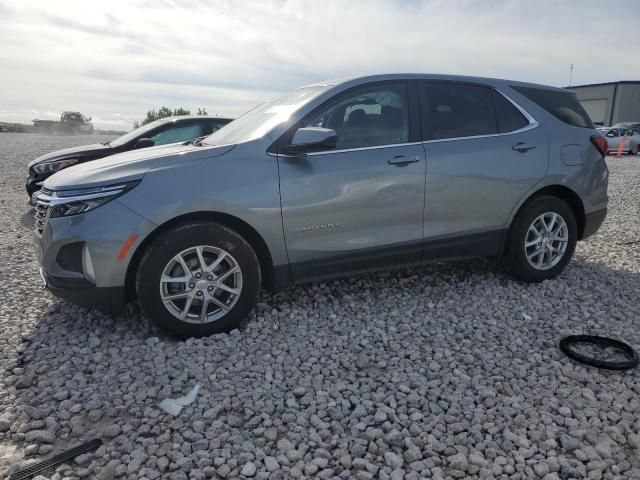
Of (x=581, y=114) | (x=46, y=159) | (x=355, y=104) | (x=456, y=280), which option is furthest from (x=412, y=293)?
(x=46, y=159)

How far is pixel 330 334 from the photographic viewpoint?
3.79 m

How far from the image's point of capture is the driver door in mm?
3809

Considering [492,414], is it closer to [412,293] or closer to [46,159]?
[412,293]

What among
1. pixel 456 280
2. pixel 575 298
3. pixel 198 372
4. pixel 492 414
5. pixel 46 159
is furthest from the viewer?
pixel 46 159

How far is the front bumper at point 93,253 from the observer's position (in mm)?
3365

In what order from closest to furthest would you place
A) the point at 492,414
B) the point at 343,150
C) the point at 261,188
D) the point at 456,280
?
the point at 492,414 → the point at 261,188 → the point at 343,150 → the point at 456,280

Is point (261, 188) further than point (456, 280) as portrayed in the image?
No

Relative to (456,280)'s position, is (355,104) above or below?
above

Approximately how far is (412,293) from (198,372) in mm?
2097

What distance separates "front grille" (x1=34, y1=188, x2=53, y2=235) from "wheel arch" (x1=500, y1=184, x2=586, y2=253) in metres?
3.70

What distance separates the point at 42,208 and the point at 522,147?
388 cm

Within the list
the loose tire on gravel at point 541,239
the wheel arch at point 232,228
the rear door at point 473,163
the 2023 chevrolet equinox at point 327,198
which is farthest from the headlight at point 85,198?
the loose tire on gravel at point 541,239

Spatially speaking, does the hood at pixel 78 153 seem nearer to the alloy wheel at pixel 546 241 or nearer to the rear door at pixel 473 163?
the rear door at pixel 473 163

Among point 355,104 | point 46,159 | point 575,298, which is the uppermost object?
point 355,104
